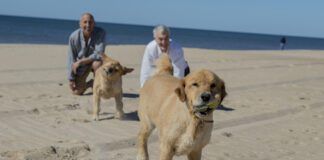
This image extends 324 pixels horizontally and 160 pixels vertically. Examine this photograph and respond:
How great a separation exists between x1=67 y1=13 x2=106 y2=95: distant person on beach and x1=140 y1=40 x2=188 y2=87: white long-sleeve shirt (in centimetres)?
177

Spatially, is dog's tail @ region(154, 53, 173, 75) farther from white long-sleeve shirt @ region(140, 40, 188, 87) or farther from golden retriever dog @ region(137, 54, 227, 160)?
white long-sleeve shirt @ region(140, 40, 188, 87)

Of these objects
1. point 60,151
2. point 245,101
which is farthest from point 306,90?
point 60,151

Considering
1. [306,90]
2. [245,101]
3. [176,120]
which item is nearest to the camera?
[176,120]

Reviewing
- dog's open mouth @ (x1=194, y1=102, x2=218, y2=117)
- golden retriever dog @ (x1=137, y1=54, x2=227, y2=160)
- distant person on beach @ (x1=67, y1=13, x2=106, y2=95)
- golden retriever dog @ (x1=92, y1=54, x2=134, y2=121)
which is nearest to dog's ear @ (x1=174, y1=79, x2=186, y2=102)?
golden retriever dog @ (x1=137, y1=54, x2=227, y2=160)

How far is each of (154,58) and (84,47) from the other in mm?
2636

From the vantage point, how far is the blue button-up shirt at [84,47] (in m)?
10.6

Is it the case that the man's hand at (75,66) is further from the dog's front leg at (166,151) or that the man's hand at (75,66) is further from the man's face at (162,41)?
the dog's front leg at (166,151)

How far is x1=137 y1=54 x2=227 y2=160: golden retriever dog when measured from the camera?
181 inches

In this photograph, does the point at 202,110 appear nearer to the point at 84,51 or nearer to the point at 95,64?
the point at 95,64

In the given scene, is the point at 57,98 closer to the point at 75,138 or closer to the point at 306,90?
the point at 75,138

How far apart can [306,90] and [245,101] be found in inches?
142

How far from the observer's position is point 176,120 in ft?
16.5

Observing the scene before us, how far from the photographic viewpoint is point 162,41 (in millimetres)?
8297

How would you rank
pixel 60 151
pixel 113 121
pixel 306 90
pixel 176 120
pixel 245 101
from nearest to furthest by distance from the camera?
pixel 176 120 < pixel 60 151 < pixel 113 121 < pixel 245 101 < pixel 306 90
